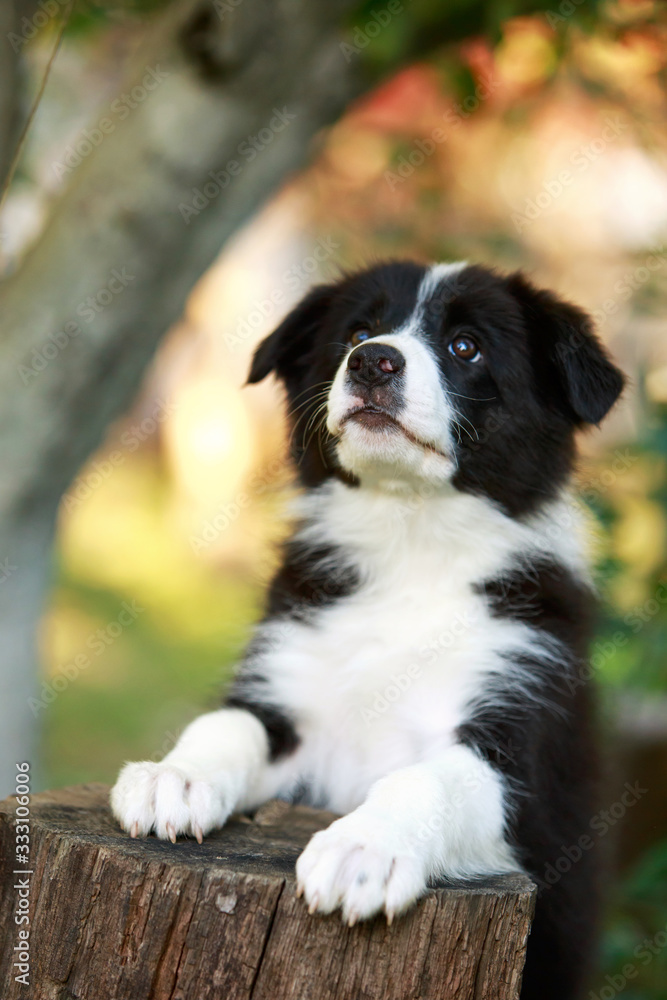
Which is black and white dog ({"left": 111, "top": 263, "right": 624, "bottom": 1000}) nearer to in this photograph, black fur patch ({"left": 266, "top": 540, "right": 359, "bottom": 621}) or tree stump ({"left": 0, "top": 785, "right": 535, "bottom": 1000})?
black fur patch ({"left": 266, "top": 540, "right": 359, "bottom": 621})

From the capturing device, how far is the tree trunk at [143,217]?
128 inches

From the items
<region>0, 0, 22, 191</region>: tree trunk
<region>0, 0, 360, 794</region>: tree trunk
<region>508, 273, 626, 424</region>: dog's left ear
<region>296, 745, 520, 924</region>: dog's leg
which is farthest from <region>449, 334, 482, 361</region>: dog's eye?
<region>0, 0, 22, 191</region>: tree trunk

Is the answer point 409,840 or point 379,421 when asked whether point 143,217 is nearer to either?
point 379,421

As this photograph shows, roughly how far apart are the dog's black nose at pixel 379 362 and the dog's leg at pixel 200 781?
93 cm

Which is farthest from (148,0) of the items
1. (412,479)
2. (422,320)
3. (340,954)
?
(340,954)

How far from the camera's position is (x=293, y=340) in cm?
300

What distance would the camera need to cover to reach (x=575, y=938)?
239 centimetres

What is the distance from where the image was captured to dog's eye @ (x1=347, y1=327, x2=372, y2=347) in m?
2.77

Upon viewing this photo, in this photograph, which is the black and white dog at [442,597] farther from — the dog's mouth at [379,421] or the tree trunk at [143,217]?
the tree trunk at [143,217]

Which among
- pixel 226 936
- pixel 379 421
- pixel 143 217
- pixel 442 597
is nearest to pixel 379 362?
Answer: pixel 379 421

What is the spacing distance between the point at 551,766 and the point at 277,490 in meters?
1.25

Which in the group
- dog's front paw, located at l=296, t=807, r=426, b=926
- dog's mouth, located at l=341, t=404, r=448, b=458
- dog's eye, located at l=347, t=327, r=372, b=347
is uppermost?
dog's eye, located at l=347, t=327, r=372, b=347

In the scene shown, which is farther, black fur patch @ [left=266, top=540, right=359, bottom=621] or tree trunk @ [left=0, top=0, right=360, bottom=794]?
tree trunk @ [left=0, top=0, right=360, bottom=794]

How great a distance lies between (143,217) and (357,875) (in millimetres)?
2537
